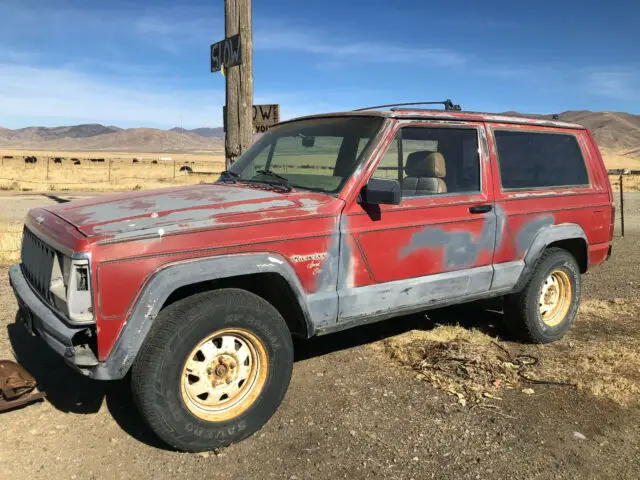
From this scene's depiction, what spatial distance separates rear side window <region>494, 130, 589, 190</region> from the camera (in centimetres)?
432

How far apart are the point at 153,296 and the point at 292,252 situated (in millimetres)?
846

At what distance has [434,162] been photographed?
13.0ft

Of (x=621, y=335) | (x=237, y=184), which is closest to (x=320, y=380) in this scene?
(x=237, y=184)

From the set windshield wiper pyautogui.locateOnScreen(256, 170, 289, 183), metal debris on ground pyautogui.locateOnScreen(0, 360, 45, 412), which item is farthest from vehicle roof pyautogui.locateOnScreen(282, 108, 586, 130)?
metal debris on ground pyautogui.locateOnScreen(0, 360, 45, 412)

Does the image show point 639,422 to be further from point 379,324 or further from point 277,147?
point 277,147

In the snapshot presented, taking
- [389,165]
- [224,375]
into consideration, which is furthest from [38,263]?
[389,165]

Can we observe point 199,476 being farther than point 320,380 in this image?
No

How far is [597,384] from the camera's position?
12.8 ft

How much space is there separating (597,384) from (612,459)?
3.30ft

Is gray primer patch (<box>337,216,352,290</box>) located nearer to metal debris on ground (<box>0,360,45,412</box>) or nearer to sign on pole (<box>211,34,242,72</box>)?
metal debris on ground (<box>0,360,45,412</box>)

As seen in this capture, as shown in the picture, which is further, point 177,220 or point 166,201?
point 166,201

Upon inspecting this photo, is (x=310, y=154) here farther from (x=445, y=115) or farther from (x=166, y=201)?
(x=166, y=201)

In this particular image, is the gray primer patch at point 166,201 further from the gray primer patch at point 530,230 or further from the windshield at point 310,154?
the gray primer patch at point 530,230

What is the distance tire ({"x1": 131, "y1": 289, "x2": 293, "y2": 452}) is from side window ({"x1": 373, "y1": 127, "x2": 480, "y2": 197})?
1.31 meters
